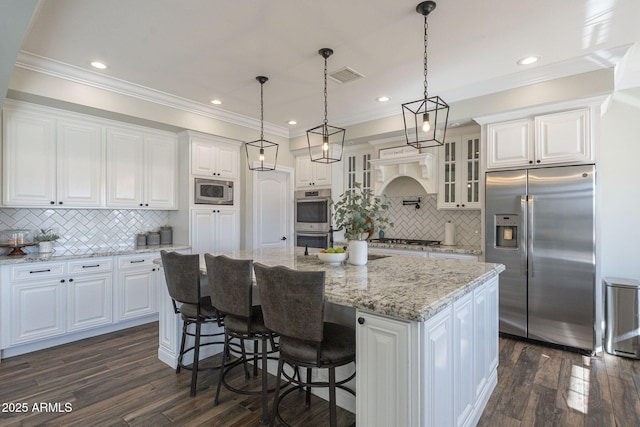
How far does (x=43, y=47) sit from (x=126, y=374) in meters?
2.85

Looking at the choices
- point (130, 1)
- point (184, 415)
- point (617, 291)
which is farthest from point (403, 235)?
point (130, 1)

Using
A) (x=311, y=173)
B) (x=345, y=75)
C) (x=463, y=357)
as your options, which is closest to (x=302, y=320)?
(x=463, y=357)

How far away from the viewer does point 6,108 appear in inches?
125

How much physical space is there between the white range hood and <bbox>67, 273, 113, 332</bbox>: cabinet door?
12.0 ft

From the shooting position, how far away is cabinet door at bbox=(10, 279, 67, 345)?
10.0 feet

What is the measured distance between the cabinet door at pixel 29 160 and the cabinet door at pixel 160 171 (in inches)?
37.8

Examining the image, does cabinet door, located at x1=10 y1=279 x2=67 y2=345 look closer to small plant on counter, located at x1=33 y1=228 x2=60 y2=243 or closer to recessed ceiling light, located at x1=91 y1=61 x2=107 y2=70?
small plant on counter, located at x1=33 y1=228 x2=60 y2=243

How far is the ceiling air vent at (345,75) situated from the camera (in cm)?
320

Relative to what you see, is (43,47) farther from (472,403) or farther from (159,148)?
(472,403)

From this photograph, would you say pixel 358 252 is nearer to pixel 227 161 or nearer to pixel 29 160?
pixel 227 161

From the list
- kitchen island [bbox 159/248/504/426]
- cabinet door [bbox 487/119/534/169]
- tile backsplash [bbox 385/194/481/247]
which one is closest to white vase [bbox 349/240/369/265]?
kitchen island [bbox 159/248/504/426]

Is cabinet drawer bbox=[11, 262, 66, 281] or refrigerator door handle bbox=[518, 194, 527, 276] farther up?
refrigerator door handle bbox=[518, 194, 527, 276]

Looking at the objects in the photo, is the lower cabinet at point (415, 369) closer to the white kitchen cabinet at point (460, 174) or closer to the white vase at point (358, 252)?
the white vase at point (358, 252)

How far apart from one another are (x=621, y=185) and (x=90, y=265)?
5.83m
